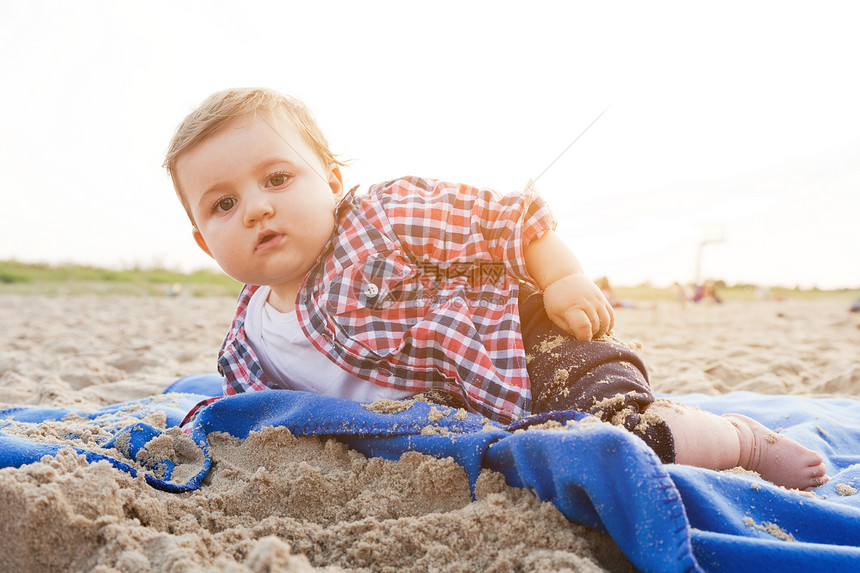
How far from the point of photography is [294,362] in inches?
73.7

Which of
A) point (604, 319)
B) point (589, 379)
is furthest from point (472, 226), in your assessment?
point (589, 379)

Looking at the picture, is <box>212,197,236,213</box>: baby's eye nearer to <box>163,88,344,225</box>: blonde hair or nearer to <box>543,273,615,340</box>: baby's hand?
<box>163,88,344,225</box>: blonde hair

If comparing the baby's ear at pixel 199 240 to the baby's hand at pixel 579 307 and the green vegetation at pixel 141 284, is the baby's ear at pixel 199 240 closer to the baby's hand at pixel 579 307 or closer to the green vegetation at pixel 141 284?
the baby's hand at pixel 579 307

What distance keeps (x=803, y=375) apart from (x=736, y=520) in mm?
2492

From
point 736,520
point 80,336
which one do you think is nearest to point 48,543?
point 736,520

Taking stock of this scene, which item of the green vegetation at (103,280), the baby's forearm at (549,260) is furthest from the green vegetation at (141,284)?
the baby's forearm at (549,260)

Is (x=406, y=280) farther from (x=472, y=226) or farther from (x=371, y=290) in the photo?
(x=472, y=226)

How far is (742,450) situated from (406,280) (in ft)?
3.26

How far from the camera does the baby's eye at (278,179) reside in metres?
1.70

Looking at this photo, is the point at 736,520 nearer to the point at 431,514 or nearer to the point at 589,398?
the point at 589,398

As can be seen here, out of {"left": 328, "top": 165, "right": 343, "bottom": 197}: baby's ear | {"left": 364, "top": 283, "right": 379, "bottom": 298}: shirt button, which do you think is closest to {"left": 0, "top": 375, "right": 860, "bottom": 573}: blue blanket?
{"left": 364, "top": 283, "right": 379, "bottom": 298}: shirt button

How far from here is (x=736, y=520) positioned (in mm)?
1060

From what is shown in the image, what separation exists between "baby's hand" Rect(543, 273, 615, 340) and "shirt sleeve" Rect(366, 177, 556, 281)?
153 millimetres

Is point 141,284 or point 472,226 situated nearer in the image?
point 472,226
